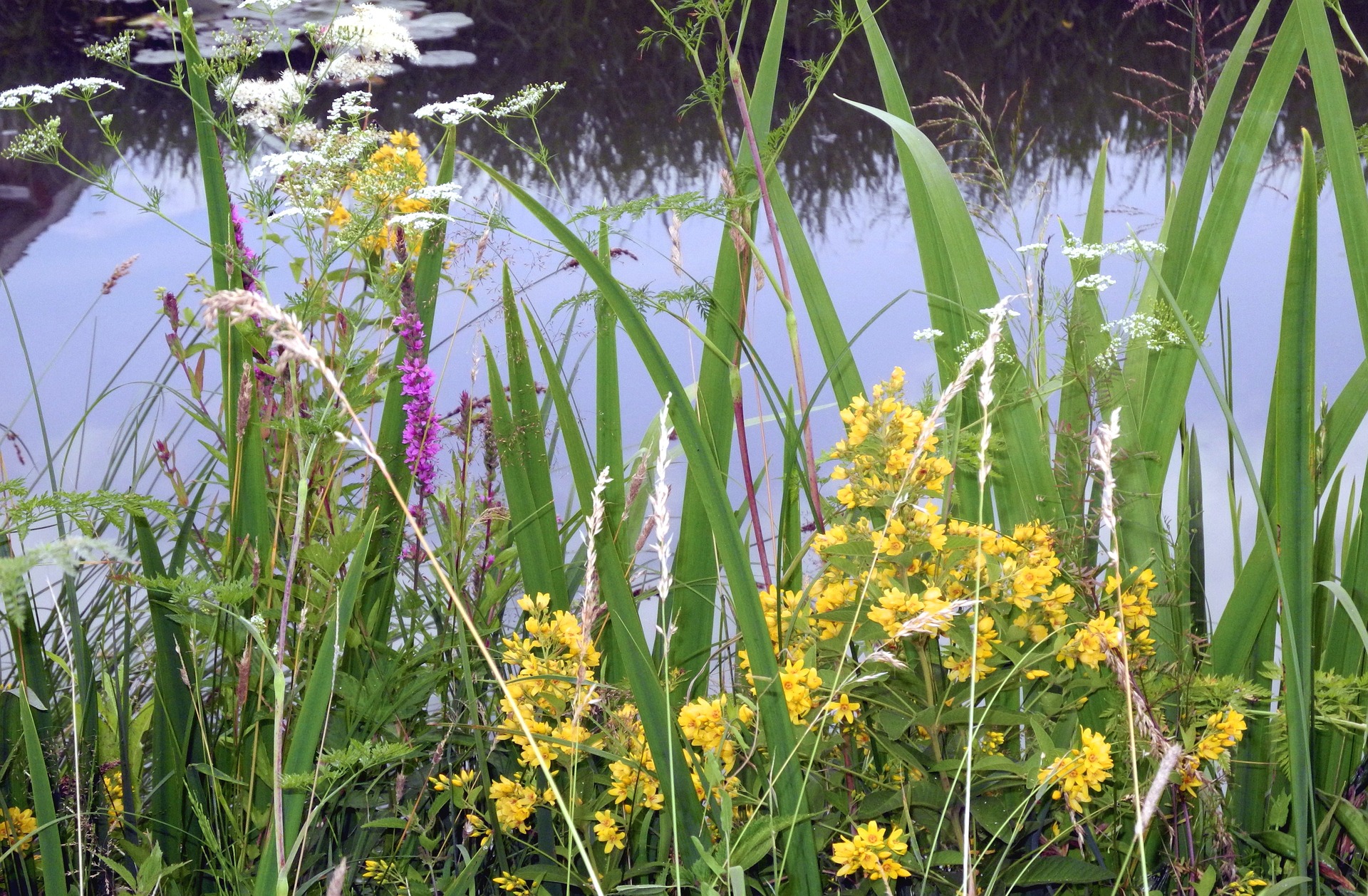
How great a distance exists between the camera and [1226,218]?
4.39ft

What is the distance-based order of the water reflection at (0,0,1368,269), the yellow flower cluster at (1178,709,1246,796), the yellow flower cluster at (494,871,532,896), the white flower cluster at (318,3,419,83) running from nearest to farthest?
the yellow flower cluster at (1178,709,1246,796)
the yellow flower cluster at (494,871,532,896)
the white flower cluster at (318,3,419,83)
the water reflection at (0,0,1368,269)

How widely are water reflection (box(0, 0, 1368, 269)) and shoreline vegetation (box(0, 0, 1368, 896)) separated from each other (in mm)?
2139

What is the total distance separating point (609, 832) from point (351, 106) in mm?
1152

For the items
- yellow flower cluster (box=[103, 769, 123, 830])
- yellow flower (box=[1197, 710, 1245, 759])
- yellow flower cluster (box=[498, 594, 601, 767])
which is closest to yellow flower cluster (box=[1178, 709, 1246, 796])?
yellow flower (box=[1197, 710, 1245, 759])

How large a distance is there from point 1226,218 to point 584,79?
17.9 feet

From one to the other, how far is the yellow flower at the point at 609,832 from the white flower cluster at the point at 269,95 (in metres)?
1.11

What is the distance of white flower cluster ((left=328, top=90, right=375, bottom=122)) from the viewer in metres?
1.48

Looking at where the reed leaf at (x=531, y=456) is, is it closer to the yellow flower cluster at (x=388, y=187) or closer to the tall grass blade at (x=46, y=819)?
the yellow flower cluster at (x=388, y=187)

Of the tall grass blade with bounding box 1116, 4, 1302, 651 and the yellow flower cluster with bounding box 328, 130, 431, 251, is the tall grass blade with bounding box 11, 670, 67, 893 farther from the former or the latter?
the tall grass blade with bounding box 1116, 4, 1302, 651

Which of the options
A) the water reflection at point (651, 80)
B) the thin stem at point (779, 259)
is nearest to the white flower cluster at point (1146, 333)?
the thin stem at point (779, 259)

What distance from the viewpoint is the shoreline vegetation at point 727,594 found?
1011 mm

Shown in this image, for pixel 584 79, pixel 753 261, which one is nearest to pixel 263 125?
pixel 753 261

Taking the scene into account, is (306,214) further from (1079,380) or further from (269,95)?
(1079,380)

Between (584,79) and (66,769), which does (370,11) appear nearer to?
(66,769)
